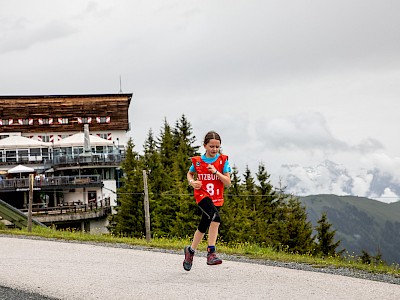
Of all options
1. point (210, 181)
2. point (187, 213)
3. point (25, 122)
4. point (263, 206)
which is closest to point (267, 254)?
point (210, 181)

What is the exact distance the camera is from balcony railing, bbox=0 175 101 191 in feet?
Answer: 181

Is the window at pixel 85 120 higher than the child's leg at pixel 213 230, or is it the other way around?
the window at pixel 85 120

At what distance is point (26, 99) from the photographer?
271 feet

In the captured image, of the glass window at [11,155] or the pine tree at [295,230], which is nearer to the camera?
the pine tree at [295,230]

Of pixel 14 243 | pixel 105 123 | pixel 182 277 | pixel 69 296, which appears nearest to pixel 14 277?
pixel 69 296

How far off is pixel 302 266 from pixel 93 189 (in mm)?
55531

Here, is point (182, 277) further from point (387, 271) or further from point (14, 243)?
point (14, 243)

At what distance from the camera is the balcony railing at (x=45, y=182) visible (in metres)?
55.2

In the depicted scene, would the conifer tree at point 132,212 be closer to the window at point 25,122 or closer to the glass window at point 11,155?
the glass window at point 11,155

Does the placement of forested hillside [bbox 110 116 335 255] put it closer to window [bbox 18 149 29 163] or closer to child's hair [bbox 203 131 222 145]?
window [bbox 18 149 29 163]

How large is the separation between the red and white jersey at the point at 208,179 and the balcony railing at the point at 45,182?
48846mm

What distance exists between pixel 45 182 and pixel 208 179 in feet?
164

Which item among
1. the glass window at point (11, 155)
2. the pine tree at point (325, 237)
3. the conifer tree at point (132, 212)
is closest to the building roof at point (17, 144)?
the glass window at point (11, 155)

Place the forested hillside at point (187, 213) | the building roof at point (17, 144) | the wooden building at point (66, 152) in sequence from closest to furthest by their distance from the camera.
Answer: the forested hillside at point (187, 213) → the wooden building at point (66, 152) → the building roof at point (17, 144)
